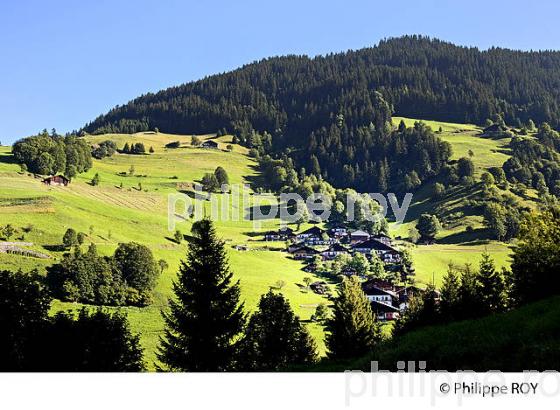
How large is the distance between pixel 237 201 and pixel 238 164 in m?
55.2

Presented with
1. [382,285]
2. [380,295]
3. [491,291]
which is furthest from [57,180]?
[491,291]

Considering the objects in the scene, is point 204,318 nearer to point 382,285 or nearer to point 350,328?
point 350,328

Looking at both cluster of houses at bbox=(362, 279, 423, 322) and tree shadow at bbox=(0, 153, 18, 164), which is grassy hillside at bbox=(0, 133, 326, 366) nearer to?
tree shadow at bbox=(0, 153, 18, 164)

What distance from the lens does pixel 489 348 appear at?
15.4 m

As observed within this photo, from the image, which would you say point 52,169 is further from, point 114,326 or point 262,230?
point 114,326

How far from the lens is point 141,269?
188 feet

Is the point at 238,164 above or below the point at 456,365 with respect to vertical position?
above

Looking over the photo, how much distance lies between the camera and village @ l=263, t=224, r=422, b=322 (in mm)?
63969

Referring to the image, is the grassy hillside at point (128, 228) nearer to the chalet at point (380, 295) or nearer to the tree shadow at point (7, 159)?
the tree shadow at point (7, 159)

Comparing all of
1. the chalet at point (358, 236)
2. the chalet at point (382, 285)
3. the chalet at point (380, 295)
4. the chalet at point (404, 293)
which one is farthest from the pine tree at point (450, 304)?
the chalet at point (358, 236)

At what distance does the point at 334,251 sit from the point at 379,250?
857 centimetres

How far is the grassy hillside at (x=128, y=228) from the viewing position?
56.1m

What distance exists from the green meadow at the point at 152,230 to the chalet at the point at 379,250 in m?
3.98
